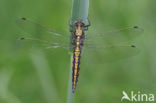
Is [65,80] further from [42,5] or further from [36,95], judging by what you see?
[42,5]

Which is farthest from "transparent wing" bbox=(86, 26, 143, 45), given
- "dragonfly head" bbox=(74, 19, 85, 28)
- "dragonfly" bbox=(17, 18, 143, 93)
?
"dragonfly head" bbox=(74, 19, 85, 28)

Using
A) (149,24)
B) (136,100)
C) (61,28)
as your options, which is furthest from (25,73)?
(149,24)

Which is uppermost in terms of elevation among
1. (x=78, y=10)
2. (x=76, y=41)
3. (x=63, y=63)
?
(x=78, y=10)

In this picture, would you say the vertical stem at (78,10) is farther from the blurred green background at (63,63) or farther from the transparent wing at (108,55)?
the blurred green background at (63,63)

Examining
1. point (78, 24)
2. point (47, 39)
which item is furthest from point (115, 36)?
point (47, 39)

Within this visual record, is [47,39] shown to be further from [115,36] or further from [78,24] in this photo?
[115,36]
